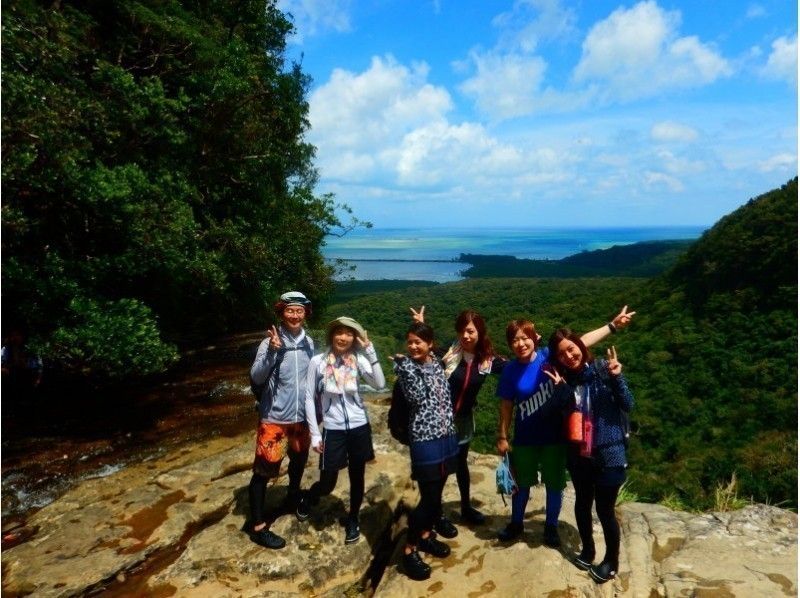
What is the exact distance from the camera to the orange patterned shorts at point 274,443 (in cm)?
417

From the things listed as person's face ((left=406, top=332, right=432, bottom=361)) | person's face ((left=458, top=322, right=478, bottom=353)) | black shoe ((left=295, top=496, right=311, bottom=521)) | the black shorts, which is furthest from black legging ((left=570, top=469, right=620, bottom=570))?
black shoe ((left=295, top=496, right=311, bottom=521))

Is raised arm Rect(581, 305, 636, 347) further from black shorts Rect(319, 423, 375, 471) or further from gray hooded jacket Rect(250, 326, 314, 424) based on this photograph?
gray hooded jacket Rect(250, 326, 314, 424)

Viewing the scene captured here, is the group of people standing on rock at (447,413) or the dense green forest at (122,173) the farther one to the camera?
the dense green forest at (122,173)

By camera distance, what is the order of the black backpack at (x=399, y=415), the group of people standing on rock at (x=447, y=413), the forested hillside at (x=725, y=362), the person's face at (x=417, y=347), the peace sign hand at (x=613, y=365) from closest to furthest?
the peace sign hand at (x=613, y=365)
the group of people standing on rock at (x=447, y=413)
the person's face at (x=417, y=347)
the black backpack at (x=399, y=415)
the forested hillside at (x=725, y=362)

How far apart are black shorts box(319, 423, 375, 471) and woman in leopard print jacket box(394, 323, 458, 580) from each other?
0.48 meters

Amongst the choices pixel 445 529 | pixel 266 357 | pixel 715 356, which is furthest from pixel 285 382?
pixel 715 356

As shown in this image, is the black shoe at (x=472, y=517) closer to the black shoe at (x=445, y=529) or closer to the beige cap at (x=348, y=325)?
the black shoe at (x=445, y=529)

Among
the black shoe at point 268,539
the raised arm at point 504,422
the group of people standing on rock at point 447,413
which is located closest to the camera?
the group of people standing on rock at point 447,413

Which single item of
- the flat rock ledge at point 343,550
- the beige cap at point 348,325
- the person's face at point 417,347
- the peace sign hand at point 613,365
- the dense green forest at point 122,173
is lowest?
the flat rock ledge at point 343,550

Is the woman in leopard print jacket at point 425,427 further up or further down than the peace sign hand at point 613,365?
further down

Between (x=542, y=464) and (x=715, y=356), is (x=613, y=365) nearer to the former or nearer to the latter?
(x=542, y=464)

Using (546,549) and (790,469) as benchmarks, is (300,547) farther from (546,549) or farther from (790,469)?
(790,469)

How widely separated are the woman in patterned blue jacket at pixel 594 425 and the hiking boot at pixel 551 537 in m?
0.35

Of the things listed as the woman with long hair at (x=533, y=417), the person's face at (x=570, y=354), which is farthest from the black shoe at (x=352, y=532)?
the person's face at (x=570, y=354)
